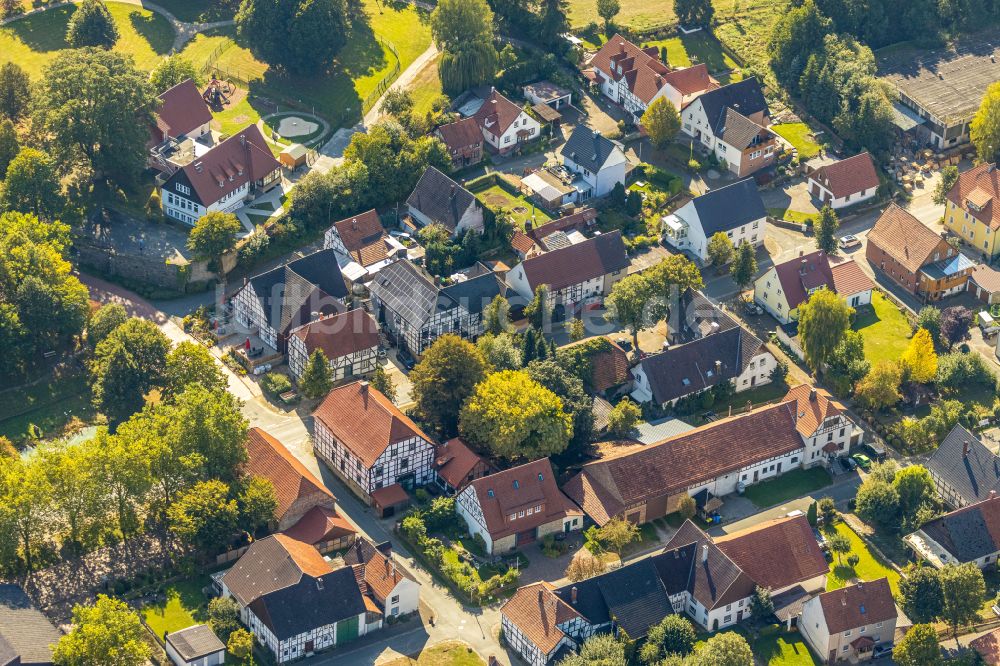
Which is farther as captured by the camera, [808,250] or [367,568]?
[808,250]

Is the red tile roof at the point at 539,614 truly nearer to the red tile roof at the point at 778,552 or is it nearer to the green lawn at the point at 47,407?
the red tile roof at the point at 778,552

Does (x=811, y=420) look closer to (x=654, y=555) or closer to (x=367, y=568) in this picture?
Result: (x=654, y=555)

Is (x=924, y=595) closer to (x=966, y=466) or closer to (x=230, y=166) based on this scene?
(x=966, y=466)

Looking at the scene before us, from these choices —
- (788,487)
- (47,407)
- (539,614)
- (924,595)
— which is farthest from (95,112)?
(924,595)

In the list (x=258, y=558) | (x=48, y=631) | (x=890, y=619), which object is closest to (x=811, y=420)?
(x=890, y=619)

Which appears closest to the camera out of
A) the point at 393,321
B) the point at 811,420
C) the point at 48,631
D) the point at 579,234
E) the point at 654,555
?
the point at 48,631

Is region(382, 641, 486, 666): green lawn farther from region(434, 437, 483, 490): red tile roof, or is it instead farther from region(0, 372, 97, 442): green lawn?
region(0, 372, 97, 442): green lawn

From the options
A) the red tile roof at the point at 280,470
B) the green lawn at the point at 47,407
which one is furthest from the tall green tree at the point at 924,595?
the green lawn at the point at 47,407
